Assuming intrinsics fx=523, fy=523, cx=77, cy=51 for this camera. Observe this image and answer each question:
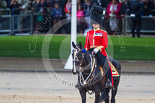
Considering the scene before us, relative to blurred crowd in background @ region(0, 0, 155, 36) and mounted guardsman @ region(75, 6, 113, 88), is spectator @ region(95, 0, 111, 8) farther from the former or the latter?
mounted guardsman @ region(75, 6, 113, 88)

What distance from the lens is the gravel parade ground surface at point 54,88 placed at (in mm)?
13164

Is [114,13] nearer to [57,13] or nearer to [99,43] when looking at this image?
[57,13]

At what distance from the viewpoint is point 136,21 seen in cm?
2989

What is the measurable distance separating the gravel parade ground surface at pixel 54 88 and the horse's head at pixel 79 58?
2.35m

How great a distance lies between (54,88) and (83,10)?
1475 centimetres

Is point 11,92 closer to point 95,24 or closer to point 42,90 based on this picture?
point 42,90

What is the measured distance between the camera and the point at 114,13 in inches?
1171

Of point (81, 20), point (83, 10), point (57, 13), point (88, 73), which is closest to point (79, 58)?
point (88, 73)

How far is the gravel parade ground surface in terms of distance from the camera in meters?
13.2

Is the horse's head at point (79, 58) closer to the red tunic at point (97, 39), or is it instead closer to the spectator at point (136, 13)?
the red tunic at point (97, 39)

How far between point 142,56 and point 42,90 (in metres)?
9.80

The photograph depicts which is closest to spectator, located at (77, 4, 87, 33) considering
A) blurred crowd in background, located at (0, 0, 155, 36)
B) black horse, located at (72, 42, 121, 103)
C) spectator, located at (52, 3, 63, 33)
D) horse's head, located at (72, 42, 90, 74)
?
blurred crowd in background, located at (0, 0, 155, 36)

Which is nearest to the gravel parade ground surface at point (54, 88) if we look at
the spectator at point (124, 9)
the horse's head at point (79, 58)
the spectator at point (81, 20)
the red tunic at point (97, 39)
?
the red tunic at point (97, 39)

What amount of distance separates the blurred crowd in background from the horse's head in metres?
17.6
